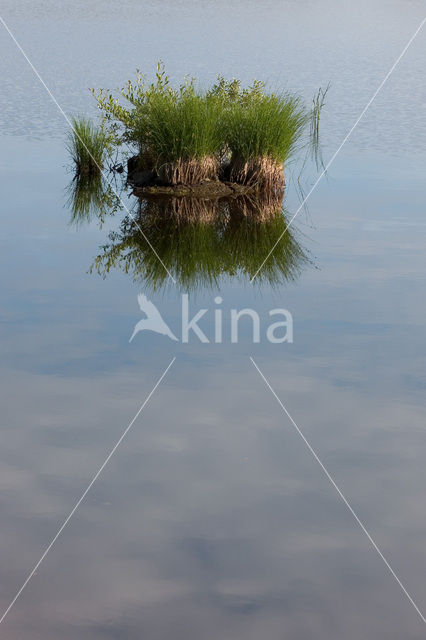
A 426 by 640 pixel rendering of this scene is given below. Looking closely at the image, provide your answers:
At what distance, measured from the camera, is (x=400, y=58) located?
2628 centimetres

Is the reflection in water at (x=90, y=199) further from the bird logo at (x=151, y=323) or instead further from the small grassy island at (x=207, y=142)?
the bird logo at (x=151, y=323)

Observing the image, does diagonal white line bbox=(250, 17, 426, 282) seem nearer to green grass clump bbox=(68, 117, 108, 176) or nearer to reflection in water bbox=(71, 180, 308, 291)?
reflection in water bbox=(71, 180, 308, 291)

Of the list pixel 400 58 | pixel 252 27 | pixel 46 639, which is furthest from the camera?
pixel 252 27

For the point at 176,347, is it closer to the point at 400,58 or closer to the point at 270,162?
the point at 270,162

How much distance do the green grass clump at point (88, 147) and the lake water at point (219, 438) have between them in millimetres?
417

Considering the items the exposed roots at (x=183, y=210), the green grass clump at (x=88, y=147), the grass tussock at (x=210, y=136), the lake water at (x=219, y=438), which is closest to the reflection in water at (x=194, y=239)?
the exposed roots at (x=183, y=210)

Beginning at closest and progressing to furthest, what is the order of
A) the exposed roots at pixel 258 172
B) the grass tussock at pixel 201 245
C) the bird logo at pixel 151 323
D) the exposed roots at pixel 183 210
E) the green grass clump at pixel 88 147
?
the bird logo at pixel 151 323 → the grass tussock at pixel 201 245 → the exposed roots at pixel 183 210 → the exposed roots at pixel 258 172 → the green grass clump at pixel 88 147

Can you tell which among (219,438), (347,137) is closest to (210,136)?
(347,137)

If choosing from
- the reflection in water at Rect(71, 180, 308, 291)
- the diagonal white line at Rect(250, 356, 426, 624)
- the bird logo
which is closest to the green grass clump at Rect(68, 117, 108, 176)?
the reflection in water at Rect(71, 180, 308, 291)

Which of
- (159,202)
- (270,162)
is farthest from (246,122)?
(159,202)

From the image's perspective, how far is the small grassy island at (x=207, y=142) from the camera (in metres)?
13.1

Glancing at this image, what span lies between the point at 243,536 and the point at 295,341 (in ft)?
10.1

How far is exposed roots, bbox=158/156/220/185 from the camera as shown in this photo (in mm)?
13312

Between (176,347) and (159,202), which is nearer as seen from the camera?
(176,347)
